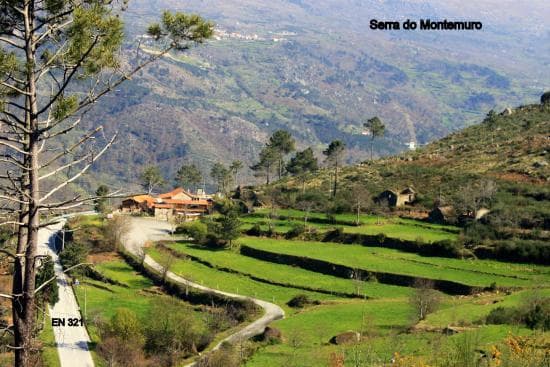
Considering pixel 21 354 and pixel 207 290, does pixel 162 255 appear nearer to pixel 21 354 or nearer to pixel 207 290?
pixel 207 290

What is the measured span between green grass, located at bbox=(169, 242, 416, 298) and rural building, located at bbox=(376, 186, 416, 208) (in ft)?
53.3

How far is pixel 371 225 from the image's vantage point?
6356 centimetres

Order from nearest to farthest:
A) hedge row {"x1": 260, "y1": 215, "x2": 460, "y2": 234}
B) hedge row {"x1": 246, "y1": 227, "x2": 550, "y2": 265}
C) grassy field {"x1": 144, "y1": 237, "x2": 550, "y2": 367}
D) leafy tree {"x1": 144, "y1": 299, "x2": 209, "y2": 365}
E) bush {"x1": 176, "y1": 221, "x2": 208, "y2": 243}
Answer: grassy field {"x1": 144, "y1": 237, "x2": 550, "y2": 367}, leafy tree {"x1": 144, "y1": 299, "x2": 209, "y2": 365}, hedge row {"x1": 246, "y1": 227, "x2": 550, "y2": 265}, hedge row {"x1": 260, "y1": 215, "x2": 460, "y2": 234}, bush {"x1": 176, "y1": 221, "x2": 208, "y2": 243}

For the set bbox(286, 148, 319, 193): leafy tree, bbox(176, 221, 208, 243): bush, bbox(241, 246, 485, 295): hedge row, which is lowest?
bbox(241, 246, 485, 295): hedge row

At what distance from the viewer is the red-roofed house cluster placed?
299ft

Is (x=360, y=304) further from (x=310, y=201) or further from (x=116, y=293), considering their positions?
(x=310, y=201)

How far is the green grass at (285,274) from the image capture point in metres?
47.5

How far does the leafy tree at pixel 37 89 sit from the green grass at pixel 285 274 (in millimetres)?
36347

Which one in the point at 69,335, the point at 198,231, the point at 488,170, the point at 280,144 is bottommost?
the point at 69,335

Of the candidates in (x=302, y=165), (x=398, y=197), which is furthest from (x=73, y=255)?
(x=302, y=165)

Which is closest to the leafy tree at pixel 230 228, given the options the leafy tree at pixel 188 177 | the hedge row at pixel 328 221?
the hedge row at pixel 328 221

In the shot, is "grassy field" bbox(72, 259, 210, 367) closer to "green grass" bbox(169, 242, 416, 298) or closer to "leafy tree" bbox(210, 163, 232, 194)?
"green grass" bbox(169, 242, 416, 298)

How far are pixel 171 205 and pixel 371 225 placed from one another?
1388 inches

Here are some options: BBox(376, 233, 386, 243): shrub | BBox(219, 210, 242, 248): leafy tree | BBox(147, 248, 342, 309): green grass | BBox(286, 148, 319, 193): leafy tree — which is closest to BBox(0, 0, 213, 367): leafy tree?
BBox(147, 248, 342, 309): green grass
